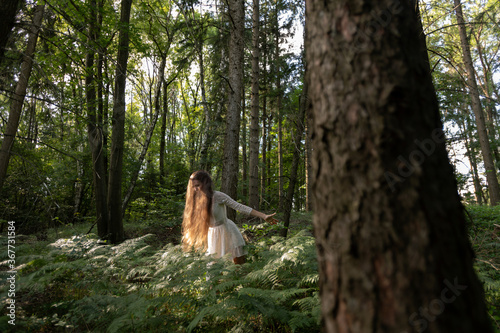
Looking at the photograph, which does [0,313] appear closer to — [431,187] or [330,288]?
[330,288]

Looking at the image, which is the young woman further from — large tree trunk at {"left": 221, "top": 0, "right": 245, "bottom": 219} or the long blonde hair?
large tree trunk at {"left": 221, "top": 0, "right": 245, "bottom": 219}

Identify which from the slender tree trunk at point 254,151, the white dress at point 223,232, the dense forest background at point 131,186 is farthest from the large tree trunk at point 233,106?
the white dress at point 223,232

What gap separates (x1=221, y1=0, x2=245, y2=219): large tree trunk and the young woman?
240 cm

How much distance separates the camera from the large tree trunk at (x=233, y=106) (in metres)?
7.25

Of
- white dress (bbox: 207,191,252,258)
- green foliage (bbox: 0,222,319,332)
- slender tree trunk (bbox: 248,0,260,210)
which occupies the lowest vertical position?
green foliage (bbox: 0,222,319,332)

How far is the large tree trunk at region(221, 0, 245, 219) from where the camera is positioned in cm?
725

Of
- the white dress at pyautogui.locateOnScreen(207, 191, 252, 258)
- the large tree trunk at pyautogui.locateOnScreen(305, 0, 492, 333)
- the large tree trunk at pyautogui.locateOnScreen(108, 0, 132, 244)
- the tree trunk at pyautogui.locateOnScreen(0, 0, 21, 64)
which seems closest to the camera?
the large tree trunk at pyautogui.locateOnScreen(305, 0, 492, 333)

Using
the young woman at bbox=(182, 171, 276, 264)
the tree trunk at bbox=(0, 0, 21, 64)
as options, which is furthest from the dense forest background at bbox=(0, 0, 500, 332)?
the young woman at bbox=(182, 171, 276, 264)

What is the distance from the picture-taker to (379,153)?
956 millimetres

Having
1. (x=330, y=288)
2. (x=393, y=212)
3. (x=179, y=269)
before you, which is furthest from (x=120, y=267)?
(x=393, y=212)

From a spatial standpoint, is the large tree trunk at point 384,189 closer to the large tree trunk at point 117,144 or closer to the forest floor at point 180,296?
the forest floor at point 180,296

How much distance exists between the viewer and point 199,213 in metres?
4.74

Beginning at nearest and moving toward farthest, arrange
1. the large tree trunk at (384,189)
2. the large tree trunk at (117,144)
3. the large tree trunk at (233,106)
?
the large tree trunk at (384,189) < the large tree trunk at (233,106) < the large tree trunk at (117,144)

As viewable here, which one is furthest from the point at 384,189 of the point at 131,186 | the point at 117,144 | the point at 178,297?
the point at 131,186
